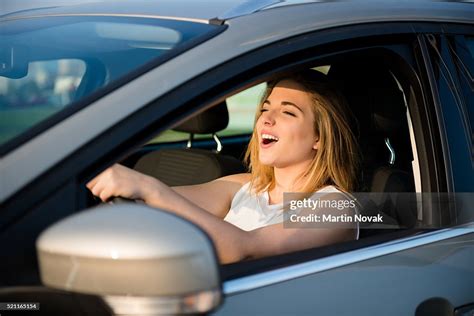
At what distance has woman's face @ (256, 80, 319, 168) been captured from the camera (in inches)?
97.0

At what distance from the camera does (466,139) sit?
229 cm

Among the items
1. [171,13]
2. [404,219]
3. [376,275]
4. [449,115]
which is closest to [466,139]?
[449,115]

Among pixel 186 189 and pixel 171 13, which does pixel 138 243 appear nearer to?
pixel 171 13

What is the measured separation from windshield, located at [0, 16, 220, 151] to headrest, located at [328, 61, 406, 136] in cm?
69

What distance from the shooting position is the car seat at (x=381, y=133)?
7.69 feet

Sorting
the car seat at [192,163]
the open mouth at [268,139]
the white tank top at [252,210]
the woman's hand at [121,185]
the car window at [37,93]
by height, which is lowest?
the white tank top at [252,210]

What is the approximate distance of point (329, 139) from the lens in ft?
8.15

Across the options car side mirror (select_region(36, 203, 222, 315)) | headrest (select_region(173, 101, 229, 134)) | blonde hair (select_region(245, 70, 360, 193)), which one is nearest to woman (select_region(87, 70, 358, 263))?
blonde hair (select_region(245, 70, 360, 193))

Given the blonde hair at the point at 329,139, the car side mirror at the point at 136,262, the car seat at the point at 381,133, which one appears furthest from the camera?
the blonde hair at the point at 329,139

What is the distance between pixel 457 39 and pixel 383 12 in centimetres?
30

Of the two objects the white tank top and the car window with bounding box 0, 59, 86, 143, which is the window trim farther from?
the white tank top

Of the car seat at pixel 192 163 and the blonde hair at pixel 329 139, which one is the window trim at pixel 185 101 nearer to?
the blonde hair at pixel 329 139

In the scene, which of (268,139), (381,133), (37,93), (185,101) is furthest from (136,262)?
(381,133)

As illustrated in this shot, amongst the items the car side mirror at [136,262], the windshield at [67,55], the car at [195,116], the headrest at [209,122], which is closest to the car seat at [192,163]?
the headrest at [209,122]
